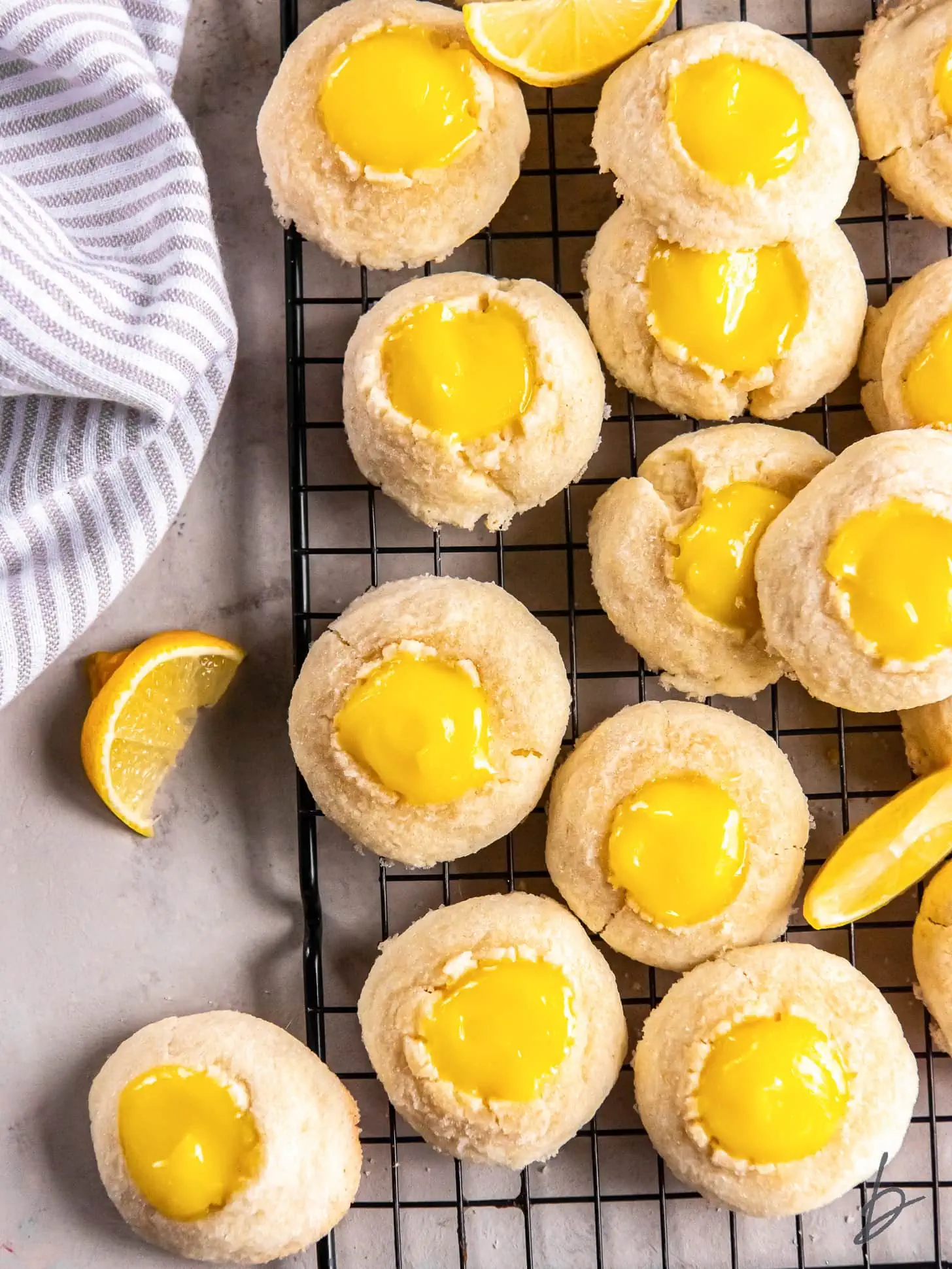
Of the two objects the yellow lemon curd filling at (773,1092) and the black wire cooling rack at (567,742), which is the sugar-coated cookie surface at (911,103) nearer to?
the black wire cooling rack at (567,742)

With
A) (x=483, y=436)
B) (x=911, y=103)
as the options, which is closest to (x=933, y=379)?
(x=911, y=103)

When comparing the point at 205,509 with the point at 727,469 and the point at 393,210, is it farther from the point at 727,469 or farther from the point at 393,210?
the point at 727,469

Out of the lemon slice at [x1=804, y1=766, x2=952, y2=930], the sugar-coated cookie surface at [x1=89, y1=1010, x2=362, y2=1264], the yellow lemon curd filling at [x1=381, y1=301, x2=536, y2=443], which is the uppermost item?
the yellow lemon curd filling at [x1=381, y1=301, x2=536, y2=443]

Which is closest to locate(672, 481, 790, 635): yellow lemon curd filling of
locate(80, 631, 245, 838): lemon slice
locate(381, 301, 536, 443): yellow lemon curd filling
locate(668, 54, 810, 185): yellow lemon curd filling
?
locate(381, 301, 536, 443): yellow lemon curd filling

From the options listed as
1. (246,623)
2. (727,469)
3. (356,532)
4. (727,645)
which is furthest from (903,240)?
(246,623)

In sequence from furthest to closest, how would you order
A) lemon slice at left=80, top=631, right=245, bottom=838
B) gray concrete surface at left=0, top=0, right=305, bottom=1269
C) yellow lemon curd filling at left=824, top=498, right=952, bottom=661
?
gray concrete surface at left=0, top=0, right=305, bottom=1269 < lemon slice at left=80, top=631, right=245, bottom=838 < yellow lemon curd filling at left=824, top=498, right=952, bottom=661

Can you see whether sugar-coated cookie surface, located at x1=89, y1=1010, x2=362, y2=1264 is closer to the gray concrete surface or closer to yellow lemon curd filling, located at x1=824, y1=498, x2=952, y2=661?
the gray concrete surface
